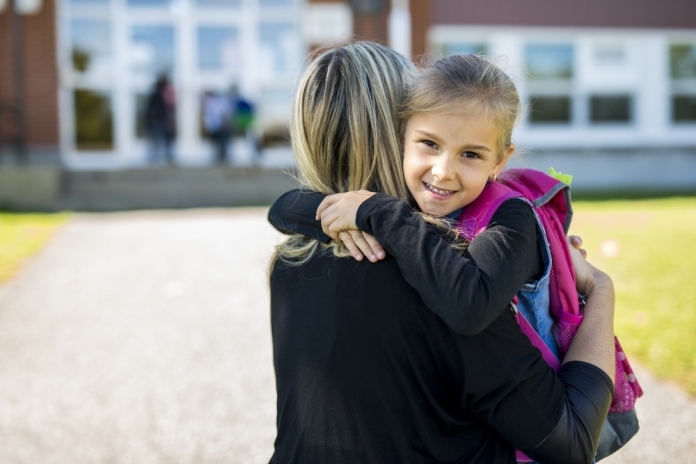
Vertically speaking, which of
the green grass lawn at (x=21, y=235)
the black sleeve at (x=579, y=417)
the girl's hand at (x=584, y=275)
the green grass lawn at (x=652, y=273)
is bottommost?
the green grass lawn at (x=652, y=273)

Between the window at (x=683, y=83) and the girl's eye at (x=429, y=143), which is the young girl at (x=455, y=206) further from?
the window at (x=683, y=83)

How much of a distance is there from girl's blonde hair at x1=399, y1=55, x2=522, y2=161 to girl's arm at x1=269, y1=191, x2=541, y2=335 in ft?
0.68

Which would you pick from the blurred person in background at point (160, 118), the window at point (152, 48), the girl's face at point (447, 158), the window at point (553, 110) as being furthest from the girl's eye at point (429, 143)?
the window at point (553, 110)

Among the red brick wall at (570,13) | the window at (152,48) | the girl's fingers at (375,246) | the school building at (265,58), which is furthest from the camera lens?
the red brick wall at (570,13)

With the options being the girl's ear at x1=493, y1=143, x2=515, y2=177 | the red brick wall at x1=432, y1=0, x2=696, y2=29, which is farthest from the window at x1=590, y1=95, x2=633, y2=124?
the girl's ear at x1=493, y1=143, x2=515, y2=177

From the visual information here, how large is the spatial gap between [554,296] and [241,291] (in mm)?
4632

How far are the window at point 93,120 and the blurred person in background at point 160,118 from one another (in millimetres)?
1841

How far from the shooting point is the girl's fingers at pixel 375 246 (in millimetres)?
1454

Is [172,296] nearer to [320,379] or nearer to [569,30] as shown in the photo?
[320,379]

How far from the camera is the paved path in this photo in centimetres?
340

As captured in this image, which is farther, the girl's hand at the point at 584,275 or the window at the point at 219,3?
the window at the point at 219,3

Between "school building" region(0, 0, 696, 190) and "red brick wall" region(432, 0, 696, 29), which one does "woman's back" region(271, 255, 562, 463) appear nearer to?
"school building" region(0, 0, 696, 190)

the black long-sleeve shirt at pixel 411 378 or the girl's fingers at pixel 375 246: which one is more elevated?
the girl's fingers at pixel 375 246

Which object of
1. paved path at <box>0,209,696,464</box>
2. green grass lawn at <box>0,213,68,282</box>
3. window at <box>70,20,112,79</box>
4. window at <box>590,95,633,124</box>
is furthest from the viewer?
window at <box>590,95,633,124</box>
